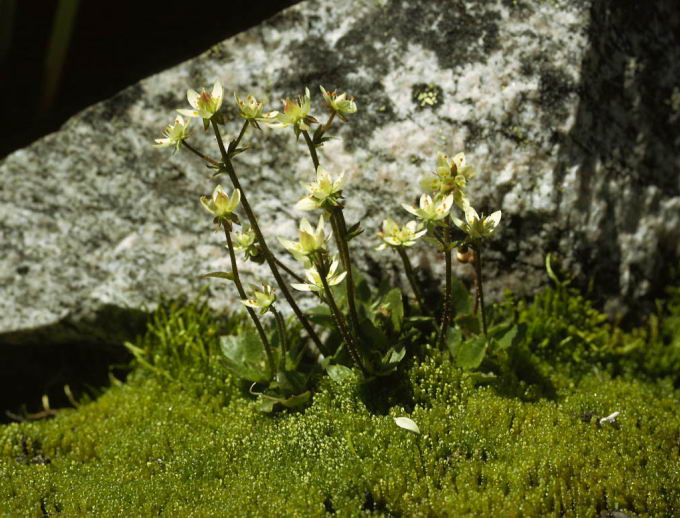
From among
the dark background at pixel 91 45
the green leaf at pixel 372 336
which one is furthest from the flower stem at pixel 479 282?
the dark background at pixel 91 45

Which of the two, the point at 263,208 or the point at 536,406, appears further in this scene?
the point at 263,208

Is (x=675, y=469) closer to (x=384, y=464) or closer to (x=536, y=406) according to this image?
(x=536, y=406)

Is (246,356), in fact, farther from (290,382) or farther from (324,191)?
(324,191)

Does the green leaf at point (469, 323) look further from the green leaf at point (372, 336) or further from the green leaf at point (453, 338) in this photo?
the green leaf at point (372, 336)

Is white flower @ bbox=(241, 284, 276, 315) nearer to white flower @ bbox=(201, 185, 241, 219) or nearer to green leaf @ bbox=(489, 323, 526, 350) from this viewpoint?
white flower @ bbox=(201, 185, 241, 219)

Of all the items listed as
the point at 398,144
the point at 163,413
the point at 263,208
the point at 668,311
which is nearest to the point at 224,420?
the point at 163,413

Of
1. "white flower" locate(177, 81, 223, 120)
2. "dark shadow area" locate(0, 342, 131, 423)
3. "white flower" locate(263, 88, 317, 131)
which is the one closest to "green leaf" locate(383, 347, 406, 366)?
"white flower" locate(263, 88, 317, 131)
